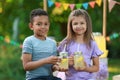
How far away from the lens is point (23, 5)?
17938 millimetres

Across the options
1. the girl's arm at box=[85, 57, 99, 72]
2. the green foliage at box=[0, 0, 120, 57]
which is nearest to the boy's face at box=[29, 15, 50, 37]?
the girl's arm at box=[85, 57, 99, 72]

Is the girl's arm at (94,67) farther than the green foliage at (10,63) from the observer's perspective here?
No

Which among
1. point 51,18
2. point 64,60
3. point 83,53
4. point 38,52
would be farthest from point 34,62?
point 51,18

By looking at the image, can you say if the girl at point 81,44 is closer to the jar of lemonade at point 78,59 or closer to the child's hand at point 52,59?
the jar of lemonade at point 78,59

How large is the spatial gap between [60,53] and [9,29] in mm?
15956

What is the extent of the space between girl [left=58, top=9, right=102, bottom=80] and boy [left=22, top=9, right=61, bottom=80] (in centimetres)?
27

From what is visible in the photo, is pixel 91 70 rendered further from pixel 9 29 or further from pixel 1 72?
pixel 9 29

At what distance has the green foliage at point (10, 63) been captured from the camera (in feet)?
38.6

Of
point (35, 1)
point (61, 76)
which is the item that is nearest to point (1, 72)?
point (35, 1)

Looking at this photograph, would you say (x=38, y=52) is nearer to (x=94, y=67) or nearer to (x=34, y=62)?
(x=34, y=62)

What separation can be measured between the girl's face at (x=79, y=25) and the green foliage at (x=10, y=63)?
7037 millimetres

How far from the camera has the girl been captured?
15.5ft

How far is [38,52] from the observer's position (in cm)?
452

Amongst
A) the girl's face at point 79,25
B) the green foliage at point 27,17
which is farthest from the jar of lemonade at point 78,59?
the green foliage at point 27,17
